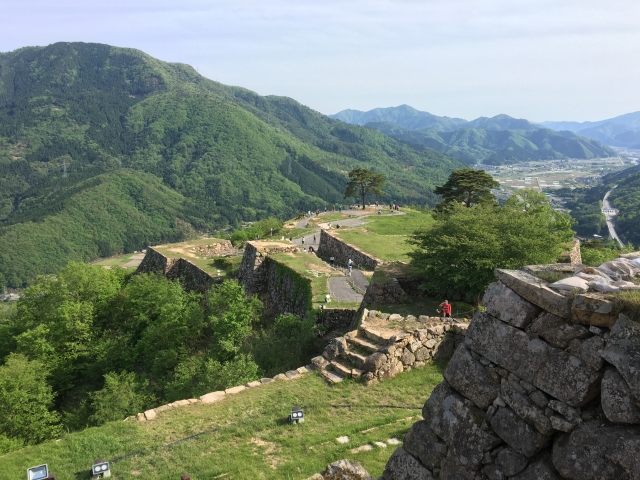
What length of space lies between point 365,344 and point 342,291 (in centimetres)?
822

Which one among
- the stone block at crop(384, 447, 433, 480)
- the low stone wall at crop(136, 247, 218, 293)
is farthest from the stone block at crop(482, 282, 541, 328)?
the low stone wall at crop(136, 247, 218, 293)

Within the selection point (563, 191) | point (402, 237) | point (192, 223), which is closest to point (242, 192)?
point (192, 223)

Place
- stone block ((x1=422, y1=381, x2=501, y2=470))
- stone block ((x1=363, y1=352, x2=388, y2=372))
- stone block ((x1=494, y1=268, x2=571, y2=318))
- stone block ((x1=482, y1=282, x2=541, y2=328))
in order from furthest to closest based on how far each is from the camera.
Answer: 1. stone block ((x1=363, y1=352, x2=388, y2=372))
2. stone block ((x1=422, y1=381, x2=501, y2=470))
3. stone block ((x1=482, y1=282, x2=541, y2=328))
4. stone block ((x1=494, y1=268, x2=571, y2=318))

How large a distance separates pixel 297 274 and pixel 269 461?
559 inches

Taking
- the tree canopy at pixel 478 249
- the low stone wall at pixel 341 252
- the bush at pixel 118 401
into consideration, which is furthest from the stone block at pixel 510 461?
the low stone wall at pixel 341 252

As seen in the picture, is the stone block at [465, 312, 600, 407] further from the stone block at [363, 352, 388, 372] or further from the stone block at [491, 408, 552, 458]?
the stone block at [363, 352, 388, 372]

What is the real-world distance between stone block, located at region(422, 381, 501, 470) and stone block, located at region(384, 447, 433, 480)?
570mm

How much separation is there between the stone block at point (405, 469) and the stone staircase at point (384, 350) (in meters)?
5.30

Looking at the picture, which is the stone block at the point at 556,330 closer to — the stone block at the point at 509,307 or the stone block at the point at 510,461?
the stone block at the point at 509,307

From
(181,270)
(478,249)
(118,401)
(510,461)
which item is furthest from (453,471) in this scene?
(181,270)

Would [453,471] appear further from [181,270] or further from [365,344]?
[181,270]

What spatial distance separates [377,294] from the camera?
16.7 meters

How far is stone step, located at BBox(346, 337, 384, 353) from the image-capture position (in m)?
11.6

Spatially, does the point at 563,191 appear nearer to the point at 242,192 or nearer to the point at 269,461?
the point at 242,192
